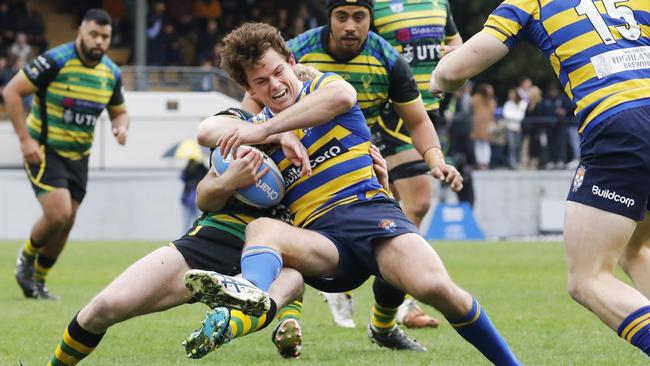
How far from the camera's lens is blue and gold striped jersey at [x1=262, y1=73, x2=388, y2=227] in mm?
5938

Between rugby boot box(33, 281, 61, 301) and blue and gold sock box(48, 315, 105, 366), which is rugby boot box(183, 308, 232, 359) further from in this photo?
rugby boot box(33, 281, 61, 301)

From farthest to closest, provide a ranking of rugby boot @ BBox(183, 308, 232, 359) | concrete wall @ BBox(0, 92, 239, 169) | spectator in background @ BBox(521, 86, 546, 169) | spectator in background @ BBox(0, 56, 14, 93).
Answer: spectator in background @ BBox(0, 56, 14, 93), spectator in background @ BBox(521, 86, 546, 169), concrete wall @ BBox(0, 92, 239, 169), rugby boot @ BBox(183, 308, 232, 359)

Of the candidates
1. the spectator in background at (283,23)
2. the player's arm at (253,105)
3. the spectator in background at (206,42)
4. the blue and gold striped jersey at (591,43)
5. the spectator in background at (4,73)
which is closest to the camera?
the blue and gold striped jersey at (591,43)

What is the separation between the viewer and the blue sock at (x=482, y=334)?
5.70 metres

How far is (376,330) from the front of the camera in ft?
24.4

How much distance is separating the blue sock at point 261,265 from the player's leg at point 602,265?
1.28 metres

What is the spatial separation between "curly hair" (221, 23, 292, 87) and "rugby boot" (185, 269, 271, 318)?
1168mm

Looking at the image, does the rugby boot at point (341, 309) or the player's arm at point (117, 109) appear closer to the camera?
the rugby boot at point (341, 309)

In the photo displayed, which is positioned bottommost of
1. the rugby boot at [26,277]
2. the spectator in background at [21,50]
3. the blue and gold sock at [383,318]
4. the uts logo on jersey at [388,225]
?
the spectator in background at [21,50]

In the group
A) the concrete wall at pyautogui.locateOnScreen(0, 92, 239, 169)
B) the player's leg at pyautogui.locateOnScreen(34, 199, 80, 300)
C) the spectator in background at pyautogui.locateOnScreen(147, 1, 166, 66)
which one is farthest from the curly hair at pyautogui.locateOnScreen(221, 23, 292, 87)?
the spectator in background at pyautogui.locateOnScreen(147, 1, 166, 66)

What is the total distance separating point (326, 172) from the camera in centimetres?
595

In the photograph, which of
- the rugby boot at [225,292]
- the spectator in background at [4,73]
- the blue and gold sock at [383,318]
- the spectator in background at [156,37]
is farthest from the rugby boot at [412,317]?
the spectator in background at [156,37]

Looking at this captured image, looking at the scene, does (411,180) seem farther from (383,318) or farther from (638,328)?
(638,328)

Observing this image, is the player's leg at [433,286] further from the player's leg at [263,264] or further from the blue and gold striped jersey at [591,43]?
the blue and gold striped jersey at [591,43]
